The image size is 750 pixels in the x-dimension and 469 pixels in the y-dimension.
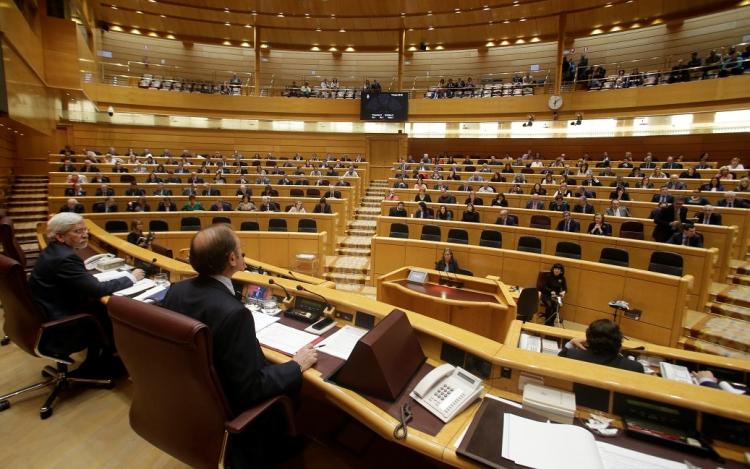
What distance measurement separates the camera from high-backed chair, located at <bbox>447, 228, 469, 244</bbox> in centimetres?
627

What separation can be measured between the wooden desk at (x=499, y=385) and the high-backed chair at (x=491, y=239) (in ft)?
13.8

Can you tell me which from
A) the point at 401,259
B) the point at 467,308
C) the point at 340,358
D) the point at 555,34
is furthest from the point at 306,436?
the point at 555,34

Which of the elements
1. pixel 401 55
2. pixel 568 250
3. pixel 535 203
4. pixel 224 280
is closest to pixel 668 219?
pixel 568 250

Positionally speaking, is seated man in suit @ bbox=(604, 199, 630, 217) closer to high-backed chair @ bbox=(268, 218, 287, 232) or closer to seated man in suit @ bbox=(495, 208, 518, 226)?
seated man in suit @ bbox=(495, 208, 518, 226)

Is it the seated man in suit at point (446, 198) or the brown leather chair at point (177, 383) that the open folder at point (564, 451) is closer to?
the brown leather chair at point (177, 383)

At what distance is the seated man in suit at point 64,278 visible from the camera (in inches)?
90.8

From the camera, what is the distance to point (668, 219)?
5625 millimetres

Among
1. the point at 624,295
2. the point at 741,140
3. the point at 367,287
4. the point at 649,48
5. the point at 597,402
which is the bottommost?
the point at 367,287

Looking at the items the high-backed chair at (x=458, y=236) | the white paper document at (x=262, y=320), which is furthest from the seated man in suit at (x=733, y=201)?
the white paper document at (x=262, y=320)

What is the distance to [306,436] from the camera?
209cm

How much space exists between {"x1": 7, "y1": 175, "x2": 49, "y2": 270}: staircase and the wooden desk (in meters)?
7.02

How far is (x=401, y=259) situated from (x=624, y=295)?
2.93 meters

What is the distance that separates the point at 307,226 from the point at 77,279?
4.76 m

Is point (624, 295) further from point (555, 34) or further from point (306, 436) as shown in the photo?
point (555, 34)
